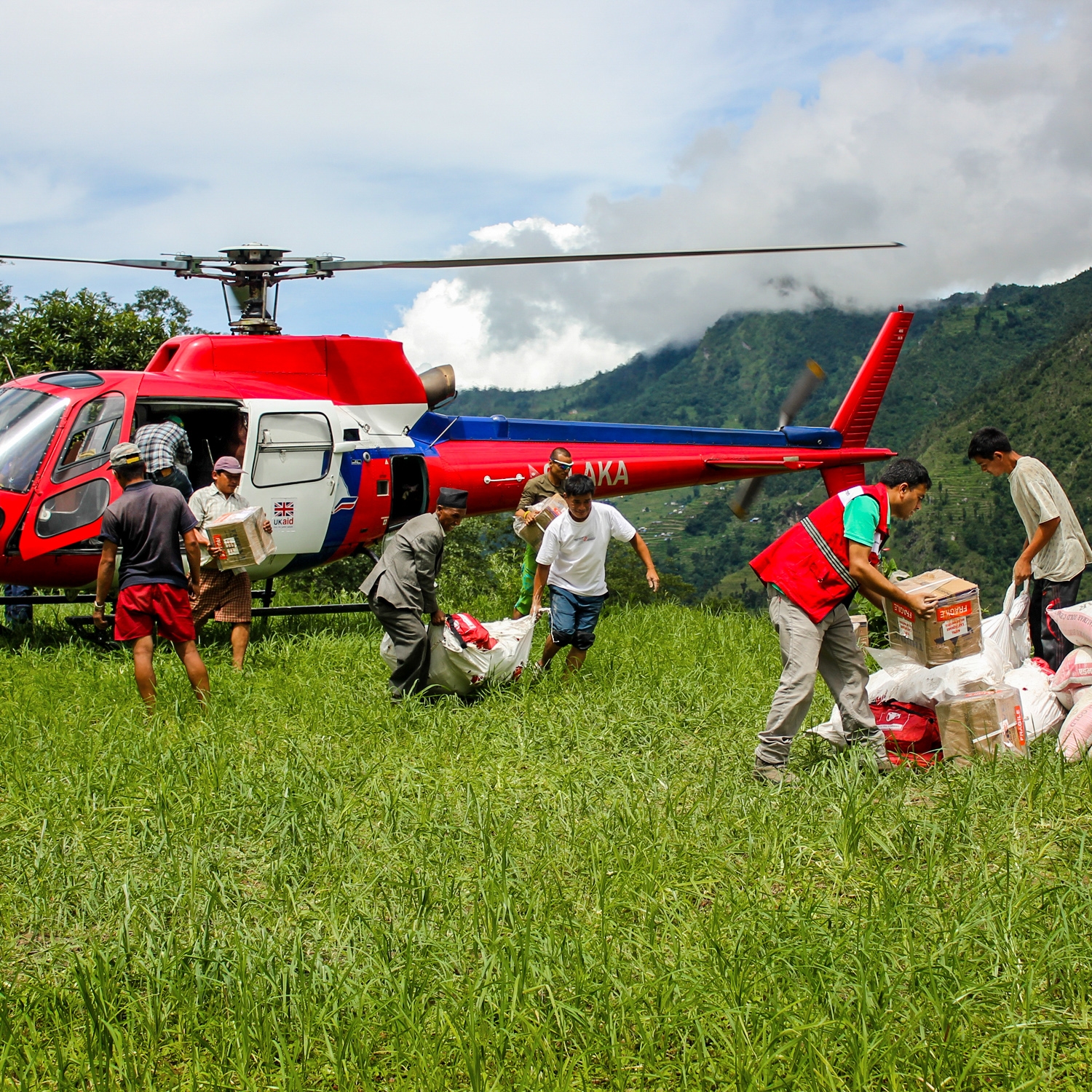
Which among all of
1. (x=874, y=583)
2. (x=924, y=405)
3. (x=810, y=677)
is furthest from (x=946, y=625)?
(x=924, y=405)

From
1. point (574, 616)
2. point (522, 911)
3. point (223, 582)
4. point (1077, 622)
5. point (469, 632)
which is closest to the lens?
point (522, 911)

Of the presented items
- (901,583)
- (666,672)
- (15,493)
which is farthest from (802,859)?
(15,493)

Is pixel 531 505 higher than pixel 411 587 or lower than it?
higher

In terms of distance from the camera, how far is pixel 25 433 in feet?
23.6

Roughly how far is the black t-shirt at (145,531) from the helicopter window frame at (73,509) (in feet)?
5.23

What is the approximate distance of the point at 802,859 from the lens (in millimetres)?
3723

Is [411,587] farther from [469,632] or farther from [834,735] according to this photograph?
[834,735]

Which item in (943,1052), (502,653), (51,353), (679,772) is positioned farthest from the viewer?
(51,353)

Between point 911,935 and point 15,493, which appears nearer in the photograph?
point 911,935

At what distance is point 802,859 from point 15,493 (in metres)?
5.99

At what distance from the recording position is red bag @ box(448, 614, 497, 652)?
6.04 m

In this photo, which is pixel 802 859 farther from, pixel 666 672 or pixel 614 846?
pixel 666 672

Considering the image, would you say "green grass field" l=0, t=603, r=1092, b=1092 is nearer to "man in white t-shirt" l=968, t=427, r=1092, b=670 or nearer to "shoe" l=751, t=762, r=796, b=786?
"shoe" l=751, t=762, r=796, b=786

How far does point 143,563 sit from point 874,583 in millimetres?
3972
